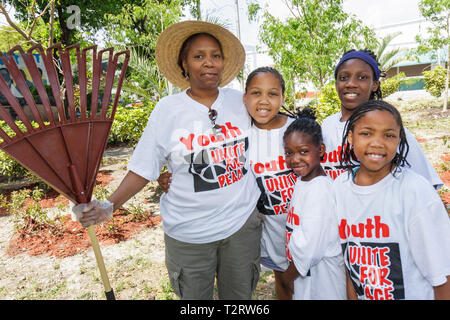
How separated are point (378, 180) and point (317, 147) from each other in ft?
1.30

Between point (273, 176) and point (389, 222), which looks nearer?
point (389, 222)

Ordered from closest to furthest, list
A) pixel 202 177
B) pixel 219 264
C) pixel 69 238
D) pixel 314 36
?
pixel 202 177 → pixel 219 264 → pixel 69 238 → pixel 314 36

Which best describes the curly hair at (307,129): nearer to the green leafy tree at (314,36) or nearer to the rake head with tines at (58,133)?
the rake head with tines at (58,133)

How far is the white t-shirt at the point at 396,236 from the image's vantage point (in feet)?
3.89

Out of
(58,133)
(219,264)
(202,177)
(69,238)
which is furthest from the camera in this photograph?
(69,238)

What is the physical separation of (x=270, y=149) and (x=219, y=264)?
0.77 meters

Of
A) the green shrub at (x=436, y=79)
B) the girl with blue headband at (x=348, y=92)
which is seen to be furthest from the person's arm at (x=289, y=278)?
the green shrub at (x=436, y=79)

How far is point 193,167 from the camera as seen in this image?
1615mm

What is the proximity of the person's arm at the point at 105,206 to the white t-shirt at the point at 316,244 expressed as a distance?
2.92 feet

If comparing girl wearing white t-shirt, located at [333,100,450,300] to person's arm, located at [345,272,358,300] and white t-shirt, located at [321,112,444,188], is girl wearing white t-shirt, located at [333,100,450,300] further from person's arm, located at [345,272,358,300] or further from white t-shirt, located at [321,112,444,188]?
white t-shirt, located at [321,112,444,188]

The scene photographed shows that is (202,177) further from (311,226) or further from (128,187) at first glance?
(311,226)

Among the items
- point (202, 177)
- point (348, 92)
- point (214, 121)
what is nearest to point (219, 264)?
point (202, 177)

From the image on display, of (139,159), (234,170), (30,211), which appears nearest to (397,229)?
(234,170)

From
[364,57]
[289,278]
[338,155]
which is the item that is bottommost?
[289,278]
